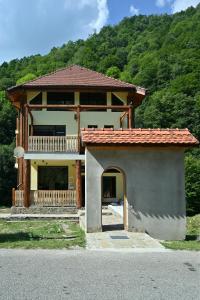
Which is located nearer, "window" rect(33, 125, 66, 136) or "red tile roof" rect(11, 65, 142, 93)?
"red tile roof" rect(11, 65, 142, 93)

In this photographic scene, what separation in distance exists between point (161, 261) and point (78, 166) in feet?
58.1

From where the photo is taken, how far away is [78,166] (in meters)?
25.8

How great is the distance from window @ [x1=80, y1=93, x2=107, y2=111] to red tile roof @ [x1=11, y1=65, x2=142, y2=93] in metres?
0.89

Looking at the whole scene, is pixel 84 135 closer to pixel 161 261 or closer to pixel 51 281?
pixel 161 261

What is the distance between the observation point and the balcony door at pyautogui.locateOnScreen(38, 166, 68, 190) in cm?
2858

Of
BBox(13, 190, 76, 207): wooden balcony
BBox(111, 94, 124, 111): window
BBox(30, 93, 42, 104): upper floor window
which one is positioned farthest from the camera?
BBox(111, 94, 124, 111): window

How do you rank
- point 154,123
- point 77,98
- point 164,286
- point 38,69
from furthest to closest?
point 38,69
point 154,123
point 77,98
point 164,286

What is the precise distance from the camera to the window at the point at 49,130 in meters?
28.3

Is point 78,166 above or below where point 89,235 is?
above

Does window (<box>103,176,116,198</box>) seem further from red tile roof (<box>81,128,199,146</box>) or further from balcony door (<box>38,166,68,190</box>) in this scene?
red tile roof (<box>81,128,199,146</box>)

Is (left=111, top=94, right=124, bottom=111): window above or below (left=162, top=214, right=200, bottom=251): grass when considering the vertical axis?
above

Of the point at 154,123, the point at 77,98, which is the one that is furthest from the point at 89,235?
the point at 154,123

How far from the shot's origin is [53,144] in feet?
82.9

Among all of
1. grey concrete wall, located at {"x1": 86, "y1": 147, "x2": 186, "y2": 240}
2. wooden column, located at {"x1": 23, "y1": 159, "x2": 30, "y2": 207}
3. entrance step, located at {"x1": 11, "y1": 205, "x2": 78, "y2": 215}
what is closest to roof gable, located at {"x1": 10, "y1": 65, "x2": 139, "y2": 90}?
wooden column, located at {"x1": 23, "y1": 159, "x2": 30, "y2": 207}
